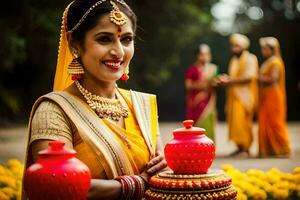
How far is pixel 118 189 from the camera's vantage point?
2607 millimetres

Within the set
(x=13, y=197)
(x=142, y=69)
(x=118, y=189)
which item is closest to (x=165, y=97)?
(x=142, y=69)

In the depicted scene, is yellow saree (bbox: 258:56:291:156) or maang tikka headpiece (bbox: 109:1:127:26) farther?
yellow saree (bbox: 258:56:291:156)

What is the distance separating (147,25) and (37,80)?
496cm

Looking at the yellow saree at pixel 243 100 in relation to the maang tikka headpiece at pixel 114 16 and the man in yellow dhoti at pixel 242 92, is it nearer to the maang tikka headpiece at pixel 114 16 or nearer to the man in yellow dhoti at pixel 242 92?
the man in yellow dhoti at pixel 242 92

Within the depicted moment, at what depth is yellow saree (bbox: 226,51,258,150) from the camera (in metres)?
11.5

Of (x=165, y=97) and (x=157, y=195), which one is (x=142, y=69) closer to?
(x=165, y=97)

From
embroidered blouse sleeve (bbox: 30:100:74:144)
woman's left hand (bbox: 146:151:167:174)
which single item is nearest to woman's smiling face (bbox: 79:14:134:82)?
embroidered blouse sleeve (bbox: 30:100:74:144)

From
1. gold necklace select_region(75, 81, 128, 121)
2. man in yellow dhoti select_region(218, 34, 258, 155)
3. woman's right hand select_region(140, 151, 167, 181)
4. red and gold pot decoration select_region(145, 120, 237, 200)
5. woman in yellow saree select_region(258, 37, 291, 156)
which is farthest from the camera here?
man in yellow dhoti select_region(218, 34, 258, 155)

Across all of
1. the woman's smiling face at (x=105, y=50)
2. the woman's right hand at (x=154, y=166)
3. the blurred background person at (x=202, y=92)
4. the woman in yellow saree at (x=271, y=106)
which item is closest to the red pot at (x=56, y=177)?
the woman's right hand at (x=154, y=166)

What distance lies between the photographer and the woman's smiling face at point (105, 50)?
9.12 ft

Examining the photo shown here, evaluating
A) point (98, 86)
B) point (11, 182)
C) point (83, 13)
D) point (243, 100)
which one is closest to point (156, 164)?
point (98, 86)

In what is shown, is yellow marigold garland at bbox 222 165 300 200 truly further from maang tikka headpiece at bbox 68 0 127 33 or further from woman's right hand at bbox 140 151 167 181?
maang tikka headpiece at bbox 68 0 127 33

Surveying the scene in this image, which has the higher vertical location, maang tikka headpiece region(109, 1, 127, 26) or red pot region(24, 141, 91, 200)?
maang tikka headpiece region(109, 1, 127, 26)

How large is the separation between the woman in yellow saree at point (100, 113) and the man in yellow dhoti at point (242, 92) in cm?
857
